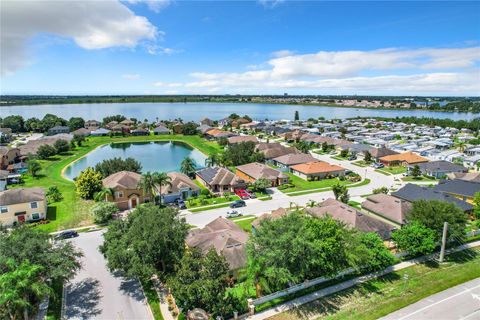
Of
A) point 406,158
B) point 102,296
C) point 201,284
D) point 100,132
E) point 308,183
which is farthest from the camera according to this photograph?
point 100,132

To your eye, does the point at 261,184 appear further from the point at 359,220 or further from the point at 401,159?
the point at 401,159

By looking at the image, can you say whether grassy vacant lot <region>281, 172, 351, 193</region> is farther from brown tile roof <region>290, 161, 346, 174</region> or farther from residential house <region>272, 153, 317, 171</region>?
residential house <region>272, 153, 317, 171</region>

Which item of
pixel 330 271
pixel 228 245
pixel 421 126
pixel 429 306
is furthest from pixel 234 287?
pixel 421 126

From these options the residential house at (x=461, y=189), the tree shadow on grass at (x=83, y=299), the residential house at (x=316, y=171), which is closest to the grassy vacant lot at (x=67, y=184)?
the tree shadow on grass at (x=83, y=299)

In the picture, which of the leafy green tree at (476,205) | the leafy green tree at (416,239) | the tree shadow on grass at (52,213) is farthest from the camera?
the tree shadow on grass at (52,213)

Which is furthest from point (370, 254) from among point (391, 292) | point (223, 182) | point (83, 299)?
point (223, 182)

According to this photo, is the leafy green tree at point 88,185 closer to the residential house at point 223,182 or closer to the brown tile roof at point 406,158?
the residential house at point 223,182

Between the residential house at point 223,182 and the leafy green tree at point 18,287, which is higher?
the leafy green tree at point 18,287

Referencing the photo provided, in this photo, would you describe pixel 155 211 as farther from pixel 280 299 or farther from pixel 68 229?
pixel 68 229
